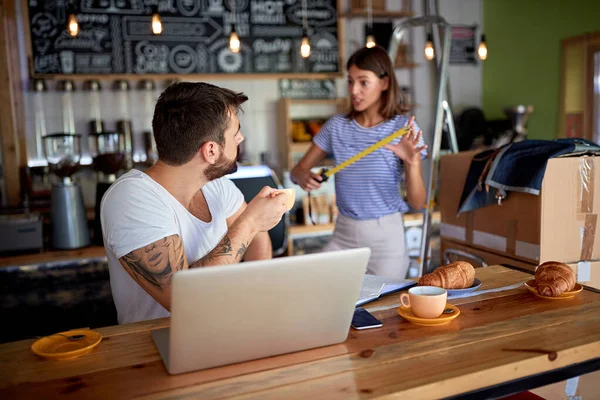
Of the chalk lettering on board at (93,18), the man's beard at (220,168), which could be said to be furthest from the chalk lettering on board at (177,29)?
the man's beard at (220,168)

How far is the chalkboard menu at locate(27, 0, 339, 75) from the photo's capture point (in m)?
4.39

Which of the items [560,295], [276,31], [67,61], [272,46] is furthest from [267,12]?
[560,295]

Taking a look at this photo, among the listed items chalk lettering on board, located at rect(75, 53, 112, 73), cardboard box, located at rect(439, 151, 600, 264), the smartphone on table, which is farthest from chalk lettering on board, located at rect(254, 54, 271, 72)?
the smartphone on table

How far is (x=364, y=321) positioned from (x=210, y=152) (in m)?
0.67

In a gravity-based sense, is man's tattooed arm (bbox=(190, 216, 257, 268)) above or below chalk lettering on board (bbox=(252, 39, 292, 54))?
below

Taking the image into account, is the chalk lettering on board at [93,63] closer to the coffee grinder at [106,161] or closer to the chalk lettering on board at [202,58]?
the coffee grinder at [106,161]

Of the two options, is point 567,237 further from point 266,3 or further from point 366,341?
point 266,3

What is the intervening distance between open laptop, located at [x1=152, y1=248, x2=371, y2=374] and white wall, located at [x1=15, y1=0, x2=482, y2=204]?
3.83 meters

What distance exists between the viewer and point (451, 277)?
4.91 feet

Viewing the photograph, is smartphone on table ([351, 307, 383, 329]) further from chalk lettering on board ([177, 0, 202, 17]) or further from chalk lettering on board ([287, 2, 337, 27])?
chalk lettering on board ([287, 2, 337, 27])

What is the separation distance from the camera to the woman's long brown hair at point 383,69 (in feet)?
7.97

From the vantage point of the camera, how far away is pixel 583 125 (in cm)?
537

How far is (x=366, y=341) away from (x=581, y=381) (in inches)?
20.4

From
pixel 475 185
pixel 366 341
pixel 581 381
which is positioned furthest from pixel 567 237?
pixel 366 341
